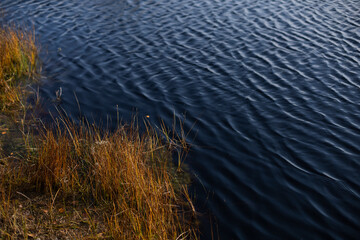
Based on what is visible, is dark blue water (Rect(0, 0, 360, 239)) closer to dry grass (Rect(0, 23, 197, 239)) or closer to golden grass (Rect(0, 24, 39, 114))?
golden grass (Rect(0, 24, 39, 114))

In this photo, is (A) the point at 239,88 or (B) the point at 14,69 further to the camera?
(B) the point at 14,69

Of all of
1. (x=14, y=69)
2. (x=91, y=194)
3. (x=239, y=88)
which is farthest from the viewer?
(x=14, y=69)

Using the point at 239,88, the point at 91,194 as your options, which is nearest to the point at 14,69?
the point at 91,194

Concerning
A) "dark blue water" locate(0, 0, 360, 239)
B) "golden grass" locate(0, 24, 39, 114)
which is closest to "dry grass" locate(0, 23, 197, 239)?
"dark blue water" locate(0, 0, 360, 239)

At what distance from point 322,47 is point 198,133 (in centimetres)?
485

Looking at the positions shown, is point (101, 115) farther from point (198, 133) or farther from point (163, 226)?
point (163, 226)

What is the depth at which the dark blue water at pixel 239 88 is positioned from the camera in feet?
17.1

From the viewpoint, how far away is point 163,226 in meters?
4.19

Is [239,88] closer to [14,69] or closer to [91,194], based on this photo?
[91,194]

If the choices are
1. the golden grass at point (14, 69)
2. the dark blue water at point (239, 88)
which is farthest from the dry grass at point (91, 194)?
the golden grass at point (14, 69)

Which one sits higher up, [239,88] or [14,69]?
[14,69]

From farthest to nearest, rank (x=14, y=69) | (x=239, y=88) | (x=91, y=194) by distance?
(x=14, y=69)
(x=239, y=88)
(x=91, y=194)

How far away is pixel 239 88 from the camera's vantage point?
8039 millimetres

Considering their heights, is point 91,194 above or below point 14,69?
below
